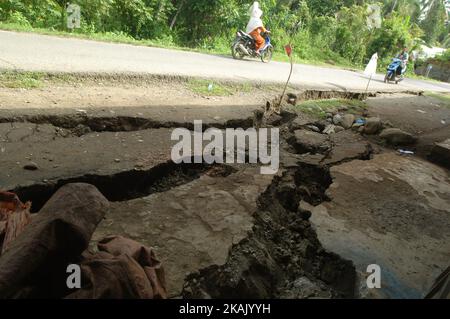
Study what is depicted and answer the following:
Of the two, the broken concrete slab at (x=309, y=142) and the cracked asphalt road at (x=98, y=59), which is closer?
the broken concrete slab at (x=309, y=142)

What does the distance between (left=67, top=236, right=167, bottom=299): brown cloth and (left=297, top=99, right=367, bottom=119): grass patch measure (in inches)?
153

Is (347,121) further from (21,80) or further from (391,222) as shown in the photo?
(21,80)

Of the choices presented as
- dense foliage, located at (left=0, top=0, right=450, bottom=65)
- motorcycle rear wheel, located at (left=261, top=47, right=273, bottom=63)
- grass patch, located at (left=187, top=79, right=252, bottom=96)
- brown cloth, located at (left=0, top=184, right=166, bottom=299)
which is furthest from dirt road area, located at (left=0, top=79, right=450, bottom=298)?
motorcycle rear wheel, located at (left=261, top=47, right=273, bottom=63)

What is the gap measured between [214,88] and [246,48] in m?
4.72

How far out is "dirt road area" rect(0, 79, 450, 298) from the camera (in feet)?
5.81

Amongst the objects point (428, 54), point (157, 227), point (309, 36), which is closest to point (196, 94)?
point (157, 227)

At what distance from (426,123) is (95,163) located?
5261 mm

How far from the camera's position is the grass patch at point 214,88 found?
4.96 metres

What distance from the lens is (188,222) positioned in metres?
1.94

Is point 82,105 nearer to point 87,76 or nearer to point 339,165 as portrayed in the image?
point 87,76

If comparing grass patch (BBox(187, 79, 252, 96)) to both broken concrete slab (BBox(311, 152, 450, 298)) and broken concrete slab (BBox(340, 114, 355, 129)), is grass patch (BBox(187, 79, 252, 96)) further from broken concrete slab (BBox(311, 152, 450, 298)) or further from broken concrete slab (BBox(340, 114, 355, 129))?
broken concrete slab (BBox(311, 152, 450, 298))

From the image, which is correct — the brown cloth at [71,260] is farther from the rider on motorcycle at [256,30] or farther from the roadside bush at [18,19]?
the rider on motorcycle at [256,30]

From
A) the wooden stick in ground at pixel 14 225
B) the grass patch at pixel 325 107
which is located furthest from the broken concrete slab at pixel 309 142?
the wooden stick in ground at pixel 14 225

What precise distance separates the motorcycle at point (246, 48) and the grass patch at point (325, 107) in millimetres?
4152
